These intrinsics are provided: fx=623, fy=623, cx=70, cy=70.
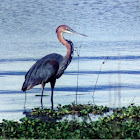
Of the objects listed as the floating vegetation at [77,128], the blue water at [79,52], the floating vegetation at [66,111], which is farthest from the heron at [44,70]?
the floating vegetation at [77,128]

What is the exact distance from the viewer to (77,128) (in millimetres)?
8570

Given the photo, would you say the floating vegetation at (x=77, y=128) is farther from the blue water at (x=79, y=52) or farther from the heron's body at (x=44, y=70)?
the heron's body at (x=44, y=70)

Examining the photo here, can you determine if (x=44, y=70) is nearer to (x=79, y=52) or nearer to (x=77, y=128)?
(x=77, y=128)

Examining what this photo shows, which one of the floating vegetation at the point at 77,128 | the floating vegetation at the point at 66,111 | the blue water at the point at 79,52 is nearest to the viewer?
the floating vegetation at the point at 77,128

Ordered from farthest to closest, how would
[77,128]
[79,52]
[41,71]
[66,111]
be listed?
[79,52] < [41,71] < [66,111] < [77,128]

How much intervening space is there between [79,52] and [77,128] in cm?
566

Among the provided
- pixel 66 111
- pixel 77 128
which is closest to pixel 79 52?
pixel 66 111

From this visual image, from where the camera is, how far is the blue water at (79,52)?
36.2ft

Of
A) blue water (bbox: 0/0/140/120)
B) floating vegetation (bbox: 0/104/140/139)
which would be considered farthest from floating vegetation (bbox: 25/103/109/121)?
blue water (bbox: 0/0/140/120)

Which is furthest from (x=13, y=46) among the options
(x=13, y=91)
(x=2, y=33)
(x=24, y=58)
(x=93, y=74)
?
(x=13, y=91)

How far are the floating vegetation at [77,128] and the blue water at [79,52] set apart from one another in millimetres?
412

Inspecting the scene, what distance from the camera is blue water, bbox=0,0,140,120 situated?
1104 centimetres

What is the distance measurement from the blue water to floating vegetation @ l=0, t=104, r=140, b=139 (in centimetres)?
41

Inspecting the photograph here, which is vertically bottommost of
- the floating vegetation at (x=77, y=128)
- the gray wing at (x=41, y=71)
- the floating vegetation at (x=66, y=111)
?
the floating vegetation at (x=77, y=128)
